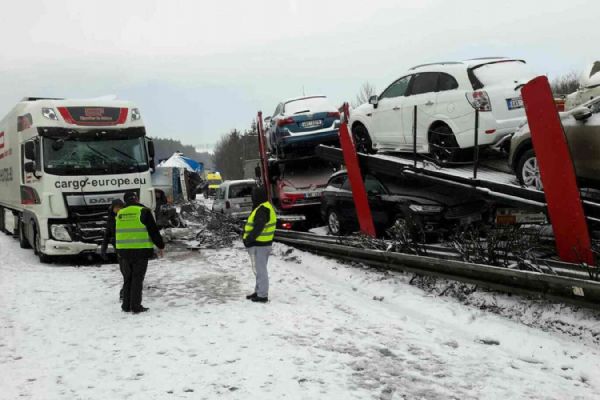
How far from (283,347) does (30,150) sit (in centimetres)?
797

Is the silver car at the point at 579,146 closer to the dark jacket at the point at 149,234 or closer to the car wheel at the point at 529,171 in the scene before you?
the car wheel at the point at 529,171

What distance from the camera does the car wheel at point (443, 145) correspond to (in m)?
8.74

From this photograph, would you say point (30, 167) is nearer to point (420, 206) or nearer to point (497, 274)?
point (420, 206)

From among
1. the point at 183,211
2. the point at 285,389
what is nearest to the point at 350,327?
the point at 285,389

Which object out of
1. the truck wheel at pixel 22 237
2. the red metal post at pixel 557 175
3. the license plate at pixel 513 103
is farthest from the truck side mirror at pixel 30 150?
the red metal post at pixel 557 175

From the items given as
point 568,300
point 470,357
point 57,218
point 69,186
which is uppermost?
point 69,186

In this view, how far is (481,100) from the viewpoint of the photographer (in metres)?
8.09

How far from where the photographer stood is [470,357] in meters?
4.79

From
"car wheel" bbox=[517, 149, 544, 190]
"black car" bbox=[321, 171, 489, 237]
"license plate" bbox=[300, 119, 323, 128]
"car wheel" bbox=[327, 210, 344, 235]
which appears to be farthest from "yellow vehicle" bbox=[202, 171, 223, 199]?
"car wheel" bbox=[517, 149, 544, 190]

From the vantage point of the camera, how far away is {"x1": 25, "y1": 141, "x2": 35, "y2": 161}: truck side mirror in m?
10.5

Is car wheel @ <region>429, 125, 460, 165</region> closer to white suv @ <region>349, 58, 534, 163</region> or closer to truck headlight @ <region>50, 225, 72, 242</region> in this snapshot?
white suv @ <region>349, 58, 534, 163</region>

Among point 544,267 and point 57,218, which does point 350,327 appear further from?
point 57,218

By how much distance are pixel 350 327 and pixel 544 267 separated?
7.91ft

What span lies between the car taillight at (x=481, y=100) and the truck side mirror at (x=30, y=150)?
8459 millimetres
